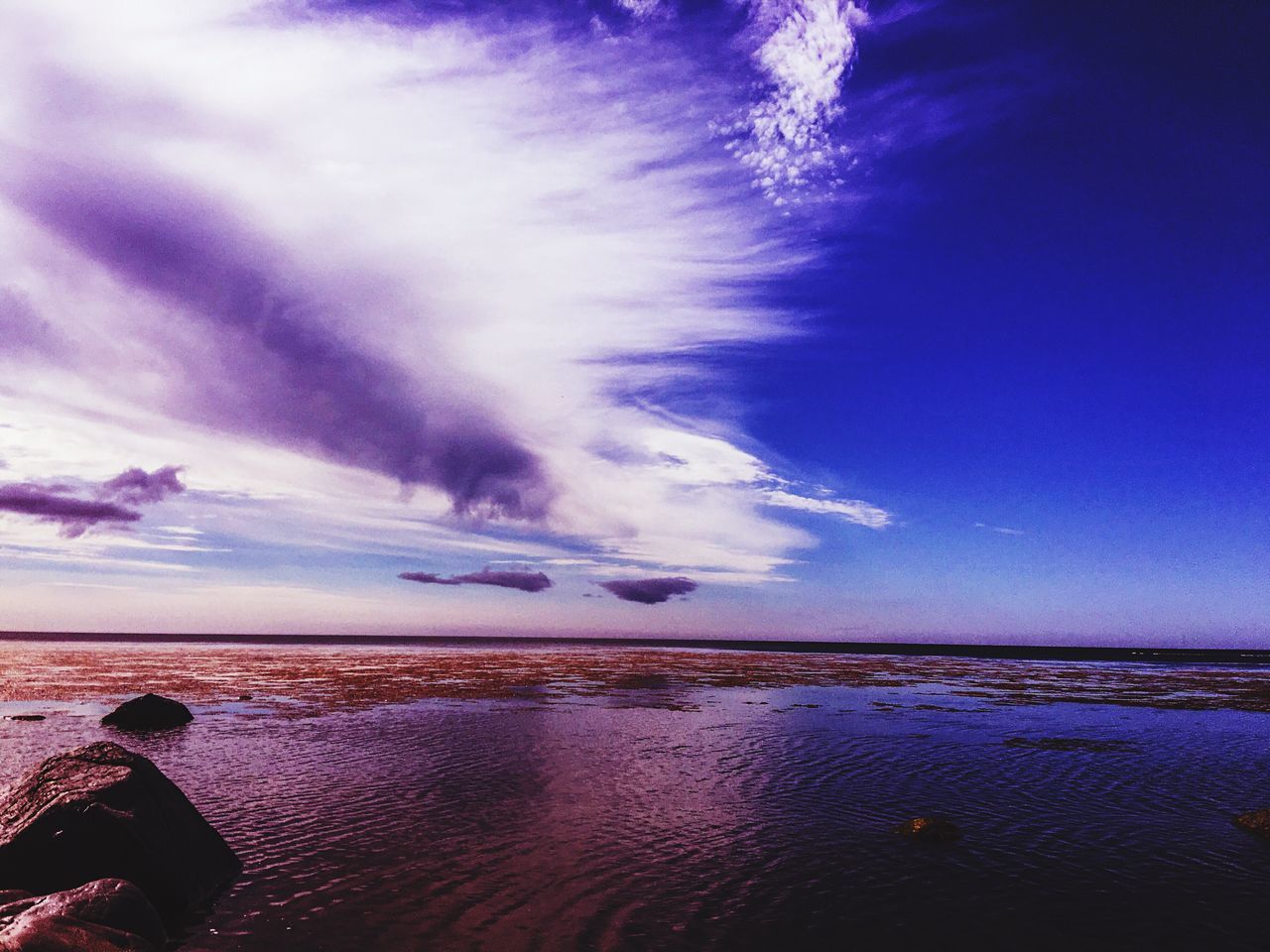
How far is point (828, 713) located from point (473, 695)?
2083 cm

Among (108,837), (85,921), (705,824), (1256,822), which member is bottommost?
(705,824)

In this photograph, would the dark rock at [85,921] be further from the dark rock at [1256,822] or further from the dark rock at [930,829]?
the dark rock at [1256,822]

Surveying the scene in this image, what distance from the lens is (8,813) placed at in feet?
36.0

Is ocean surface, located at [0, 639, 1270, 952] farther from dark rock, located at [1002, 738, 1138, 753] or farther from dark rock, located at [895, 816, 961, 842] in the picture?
dark rock, located at [895, 816, 961, 842]

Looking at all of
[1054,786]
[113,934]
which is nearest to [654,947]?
[113,934]

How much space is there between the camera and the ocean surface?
1024 centimetres

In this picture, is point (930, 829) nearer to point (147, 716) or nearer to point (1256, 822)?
point (1256, 822)

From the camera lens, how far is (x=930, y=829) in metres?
14.4

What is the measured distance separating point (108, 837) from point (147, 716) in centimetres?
1981

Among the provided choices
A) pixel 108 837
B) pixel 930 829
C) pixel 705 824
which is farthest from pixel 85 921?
pixel 930 829

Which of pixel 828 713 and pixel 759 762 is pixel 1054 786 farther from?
pixel 828 713

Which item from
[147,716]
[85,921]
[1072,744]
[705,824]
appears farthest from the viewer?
[147,716]

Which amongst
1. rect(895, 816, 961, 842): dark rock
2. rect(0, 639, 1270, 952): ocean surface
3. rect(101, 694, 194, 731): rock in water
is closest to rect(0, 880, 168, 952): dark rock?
rect(0, 639, 1270, 952): ocean surface

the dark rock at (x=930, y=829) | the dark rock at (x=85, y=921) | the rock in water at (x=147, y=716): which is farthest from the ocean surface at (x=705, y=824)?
the rock in water at (x=147, y=716)
